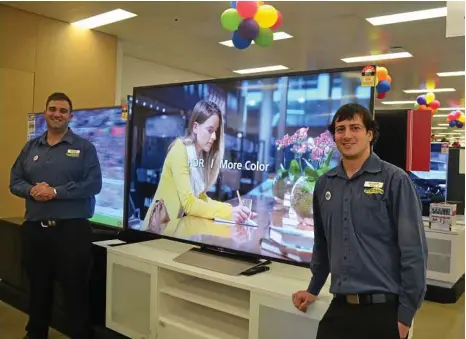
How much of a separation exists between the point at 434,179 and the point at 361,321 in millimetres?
4050

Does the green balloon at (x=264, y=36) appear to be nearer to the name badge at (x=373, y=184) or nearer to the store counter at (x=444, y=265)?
the store counter at (x=444, y=265)

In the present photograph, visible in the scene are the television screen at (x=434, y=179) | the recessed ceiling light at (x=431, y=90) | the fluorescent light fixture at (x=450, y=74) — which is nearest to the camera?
the television screen at (x=434, y=179)

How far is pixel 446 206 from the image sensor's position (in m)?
4.36

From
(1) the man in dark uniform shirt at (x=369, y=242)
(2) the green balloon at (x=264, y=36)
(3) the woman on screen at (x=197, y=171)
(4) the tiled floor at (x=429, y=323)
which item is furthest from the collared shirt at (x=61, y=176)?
(2) the green balloon at (x=264, y=36)

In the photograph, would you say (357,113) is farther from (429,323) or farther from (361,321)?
(429,323)

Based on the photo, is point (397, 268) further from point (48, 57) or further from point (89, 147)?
point (48, 57)

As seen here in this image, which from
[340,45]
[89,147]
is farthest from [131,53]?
[89,147]

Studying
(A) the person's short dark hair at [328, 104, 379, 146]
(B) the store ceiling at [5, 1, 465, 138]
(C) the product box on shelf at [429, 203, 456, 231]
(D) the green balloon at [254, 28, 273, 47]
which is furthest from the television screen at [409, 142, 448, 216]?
(A) the person's short dark hair at [328, 104, 379, 146]

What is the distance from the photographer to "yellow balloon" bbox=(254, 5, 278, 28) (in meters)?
4.13

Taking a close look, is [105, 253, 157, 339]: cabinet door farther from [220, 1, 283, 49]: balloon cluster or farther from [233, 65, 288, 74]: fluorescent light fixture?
[233, 65, 288, 74]: fluorescent light fixture

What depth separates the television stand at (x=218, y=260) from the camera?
239 cm

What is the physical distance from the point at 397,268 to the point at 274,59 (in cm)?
706

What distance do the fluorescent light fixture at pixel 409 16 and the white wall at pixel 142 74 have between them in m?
4.53

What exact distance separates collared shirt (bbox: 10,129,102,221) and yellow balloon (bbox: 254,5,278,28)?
220 centimetres
